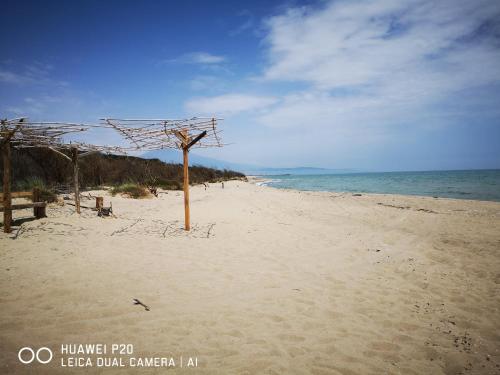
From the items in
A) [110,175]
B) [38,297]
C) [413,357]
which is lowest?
[413,357]

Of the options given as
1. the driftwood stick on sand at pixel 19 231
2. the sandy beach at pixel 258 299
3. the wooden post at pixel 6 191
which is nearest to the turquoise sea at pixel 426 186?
the sandy beach at pixel 258 299

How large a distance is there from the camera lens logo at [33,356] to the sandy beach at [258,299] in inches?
2.3

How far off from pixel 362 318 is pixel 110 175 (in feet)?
76.4

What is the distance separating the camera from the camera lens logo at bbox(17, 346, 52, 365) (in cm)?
254

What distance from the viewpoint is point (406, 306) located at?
12.7 feet

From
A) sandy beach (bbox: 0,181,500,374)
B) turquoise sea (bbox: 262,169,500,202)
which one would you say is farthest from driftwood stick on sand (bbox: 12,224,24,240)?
turquoise sea (bbox: 262,169,500,202)

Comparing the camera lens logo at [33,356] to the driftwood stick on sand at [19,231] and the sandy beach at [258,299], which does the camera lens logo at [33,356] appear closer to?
the sandy beach at [258,299]

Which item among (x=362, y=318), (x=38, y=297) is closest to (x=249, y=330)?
(x=362, y=318)

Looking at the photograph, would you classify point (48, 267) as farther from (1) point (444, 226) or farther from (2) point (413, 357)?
(1) point (444, 226)

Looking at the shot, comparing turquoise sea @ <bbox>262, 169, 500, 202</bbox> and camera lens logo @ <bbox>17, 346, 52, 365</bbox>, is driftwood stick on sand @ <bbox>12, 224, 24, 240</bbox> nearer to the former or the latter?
camera lens logo @ <bbox>17, 346, 52, 365</bbox>

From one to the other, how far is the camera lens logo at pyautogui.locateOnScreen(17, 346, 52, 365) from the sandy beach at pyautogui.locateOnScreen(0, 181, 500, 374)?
0.06m

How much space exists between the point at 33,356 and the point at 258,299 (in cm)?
261

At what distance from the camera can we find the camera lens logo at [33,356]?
8.34 feet

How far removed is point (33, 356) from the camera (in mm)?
2596
